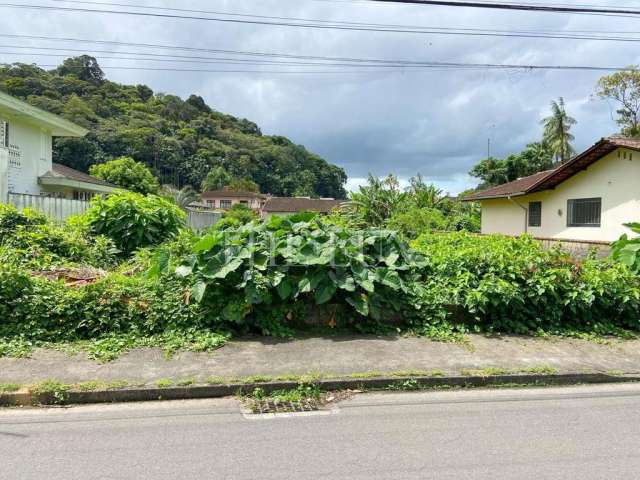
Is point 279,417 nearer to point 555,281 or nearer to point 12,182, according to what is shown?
point 555,281

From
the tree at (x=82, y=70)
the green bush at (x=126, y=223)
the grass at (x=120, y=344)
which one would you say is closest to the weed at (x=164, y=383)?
the grass at (x=120, y=344)

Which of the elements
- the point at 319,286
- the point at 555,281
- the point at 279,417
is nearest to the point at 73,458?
the point at 279,417

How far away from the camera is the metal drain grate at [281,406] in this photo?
3936mm

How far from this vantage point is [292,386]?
14.3 feet

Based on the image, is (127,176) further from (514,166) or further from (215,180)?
(215,180)

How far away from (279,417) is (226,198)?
73.6 metres

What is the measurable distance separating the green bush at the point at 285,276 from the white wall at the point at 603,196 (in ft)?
38.8

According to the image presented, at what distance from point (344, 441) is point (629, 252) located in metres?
6.15

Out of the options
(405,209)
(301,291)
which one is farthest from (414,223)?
(301,291)

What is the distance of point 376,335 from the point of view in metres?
5.81

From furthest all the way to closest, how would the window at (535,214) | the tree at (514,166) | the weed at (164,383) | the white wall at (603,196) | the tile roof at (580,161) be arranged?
the tree at (514,166) < the window at (535,214) < the white wall at (603,196) < the tile roof at (580,161) < the weed at (164,383)

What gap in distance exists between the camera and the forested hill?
45625mm

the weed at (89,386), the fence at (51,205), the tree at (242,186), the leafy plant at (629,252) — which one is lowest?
the weed at (89,386)

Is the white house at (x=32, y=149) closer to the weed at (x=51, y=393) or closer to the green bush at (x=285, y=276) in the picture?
the green bush at (x=285, y=276)
